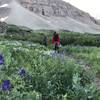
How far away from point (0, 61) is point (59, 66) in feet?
8.68

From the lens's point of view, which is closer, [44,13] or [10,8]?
[10,8]

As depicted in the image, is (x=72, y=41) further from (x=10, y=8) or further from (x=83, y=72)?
(x=10, y=8)

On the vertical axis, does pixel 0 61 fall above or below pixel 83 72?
above

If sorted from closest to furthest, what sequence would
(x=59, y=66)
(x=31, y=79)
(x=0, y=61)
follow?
(x=0, y=61) < (x=31, y=79) < (x=59, y=66)

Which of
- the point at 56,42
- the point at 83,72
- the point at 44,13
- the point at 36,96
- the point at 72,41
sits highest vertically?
the point at 36,96

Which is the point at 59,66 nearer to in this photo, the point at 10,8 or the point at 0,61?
the point at 0,61

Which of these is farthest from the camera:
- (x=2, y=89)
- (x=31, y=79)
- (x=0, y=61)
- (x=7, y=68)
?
(x=7, y=68)

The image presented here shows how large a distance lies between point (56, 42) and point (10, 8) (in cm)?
14835

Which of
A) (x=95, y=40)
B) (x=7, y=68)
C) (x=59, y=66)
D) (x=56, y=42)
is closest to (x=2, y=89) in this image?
(x=7, y=68)

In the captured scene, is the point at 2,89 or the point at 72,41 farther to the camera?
the point at 72,41

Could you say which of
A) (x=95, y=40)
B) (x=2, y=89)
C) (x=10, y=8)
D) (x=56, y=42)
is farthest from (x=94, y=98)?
(x=10, y=8)

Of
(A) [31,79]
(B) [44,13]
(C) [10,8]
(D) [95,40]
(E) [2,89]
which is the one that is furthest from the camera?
(B) [44,13]

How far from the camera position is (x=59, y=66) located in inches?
420

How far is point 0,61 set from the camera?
27.1ft
